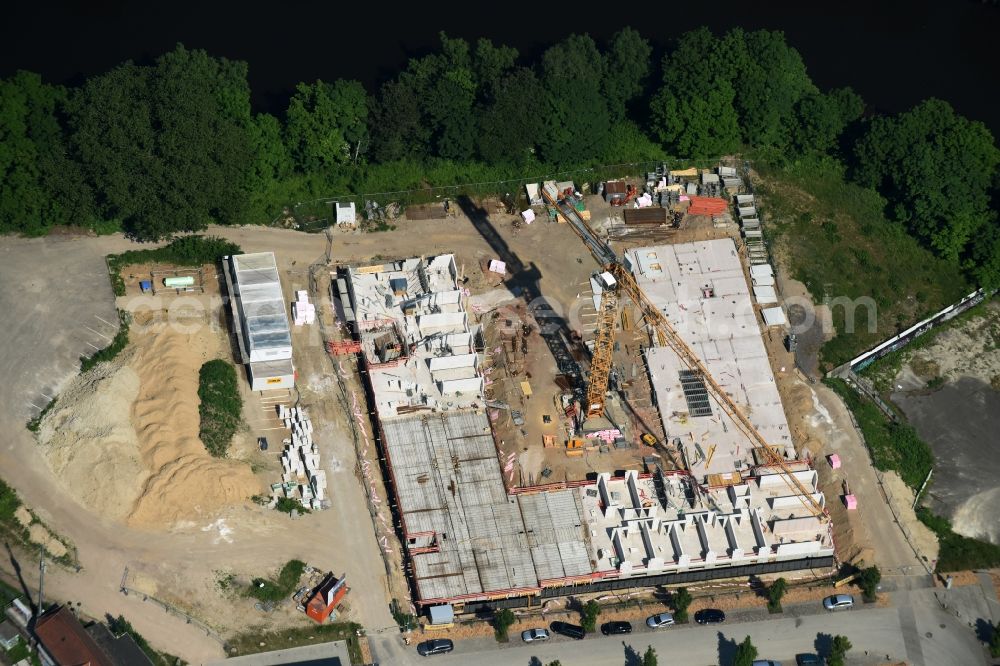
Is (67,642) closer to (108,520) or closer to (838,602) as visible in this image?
(108,520)

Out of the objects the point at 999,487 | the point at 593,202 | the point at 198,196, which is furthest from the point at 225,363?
the point at 999,487

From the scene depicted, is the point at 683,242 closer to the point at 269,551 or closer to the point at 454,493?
the point at 454,493

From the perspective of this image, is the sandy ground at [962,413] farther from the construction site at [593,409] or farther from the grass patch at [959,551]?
the construction site at [593,409]

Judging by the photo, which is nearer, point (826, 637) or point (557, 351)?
point (826, 637)

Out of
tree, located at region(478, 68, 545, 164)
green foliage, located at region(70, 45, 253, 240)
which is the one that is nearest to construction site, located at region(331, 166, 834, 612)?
tree, located at region(478, 68, 545, 164)

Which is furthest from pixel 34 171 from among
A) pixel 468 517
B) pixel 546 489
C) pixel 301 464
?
pixel 546 489

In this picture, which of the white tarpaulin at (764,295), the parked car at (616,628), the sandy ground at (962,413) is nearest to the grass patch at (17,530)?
the parked car at (616,628)
